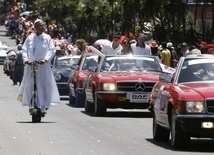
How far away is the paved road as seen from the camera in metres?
14.1

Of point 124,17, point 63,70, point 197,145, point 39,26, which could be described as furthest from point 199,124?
point 124,17

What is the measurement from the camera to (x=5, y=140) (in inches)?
614

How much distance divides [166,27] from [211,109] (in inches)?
1225

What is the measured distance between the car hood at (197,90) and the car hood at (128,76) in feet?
22.5

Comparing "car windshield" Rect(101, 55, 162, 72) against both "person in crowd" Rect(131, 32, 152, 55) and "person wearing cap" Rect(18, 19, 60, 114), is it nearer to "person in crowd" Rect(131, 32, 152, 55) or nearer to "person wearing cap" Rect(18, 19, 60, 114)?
"person in crowd" Rect(131, 32, 152, 55)

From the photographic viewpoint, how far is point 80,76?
85.7 ft

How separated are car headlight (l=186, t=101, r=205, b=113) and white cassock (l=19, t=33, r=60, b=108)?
589 centimetres

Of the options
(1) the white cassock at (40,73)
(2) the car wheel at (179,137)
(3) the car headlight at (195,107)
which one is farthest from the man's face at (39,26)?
(3) the car headlight at (195,107)

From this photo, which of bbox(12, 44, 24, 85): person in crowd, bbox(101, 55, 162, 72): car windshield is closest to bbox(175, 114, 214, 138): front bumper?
bbox(101, 55, 162, 72): car windshield

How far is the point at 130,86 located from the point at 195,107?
25.7 feet

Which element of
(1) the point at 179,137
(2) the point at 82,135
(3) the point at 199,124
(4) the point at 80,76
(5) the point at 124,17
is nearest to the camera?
(3) the point at 199,124

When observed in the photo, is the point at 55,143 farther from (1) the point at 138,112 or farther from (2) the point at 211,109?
(1) the point at 138,112

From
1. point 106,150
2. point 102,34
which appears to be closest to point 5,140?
point 106,150

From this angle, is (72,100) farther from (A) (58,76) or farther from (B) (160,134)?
(B) (160,134)
